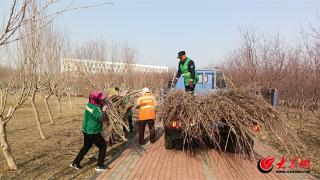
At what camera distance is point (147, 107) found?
30.5 feet

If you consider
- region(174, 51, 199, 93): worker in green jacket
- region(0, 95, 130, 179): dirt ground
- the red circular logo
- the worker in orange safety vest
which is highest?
region(174, 51, 199, 93): worker in green jacket

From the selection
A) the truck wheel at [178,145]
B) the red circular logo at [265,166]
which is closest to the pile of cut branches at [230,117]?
the red circular logo at [265,166]

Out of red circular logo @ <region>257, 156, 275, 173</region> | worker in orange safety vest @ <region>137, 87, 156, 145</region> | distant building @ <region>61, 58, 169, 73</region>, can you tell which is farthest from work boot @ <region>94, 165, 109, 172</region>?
distant building @ <region>61, 58, 169, 73</region>

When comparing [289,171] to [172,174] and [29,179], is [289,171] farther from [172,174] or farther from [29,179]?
[29,179]

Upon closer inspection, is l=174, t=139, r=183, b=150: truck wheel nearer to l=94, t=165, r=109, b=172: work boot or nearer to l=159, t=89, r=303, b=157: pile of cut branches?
l=159, t=89, r=303, b=157: pile of cut branches

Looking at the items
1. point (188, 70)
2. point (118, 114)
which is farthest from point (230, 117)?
point (118, 114)

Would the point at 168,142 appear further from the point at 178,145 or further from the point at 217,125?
the point at 217,125

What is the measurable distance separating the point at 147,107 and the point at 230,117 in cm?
335

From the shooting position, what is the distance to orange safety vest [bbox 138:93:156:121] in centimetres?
920

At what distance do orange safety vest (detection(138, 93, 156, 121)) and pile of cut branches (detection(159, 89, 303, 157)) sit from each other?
2175 millimetres

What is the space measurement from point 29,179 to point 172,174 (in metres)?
2.63

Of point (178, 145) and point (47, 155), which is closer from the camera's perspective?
point (47, 155)

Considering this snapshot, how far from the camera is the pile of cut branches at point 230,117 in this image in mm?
6344

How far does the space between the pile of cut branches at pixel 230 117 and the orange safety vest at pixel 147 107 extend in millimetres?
2175
